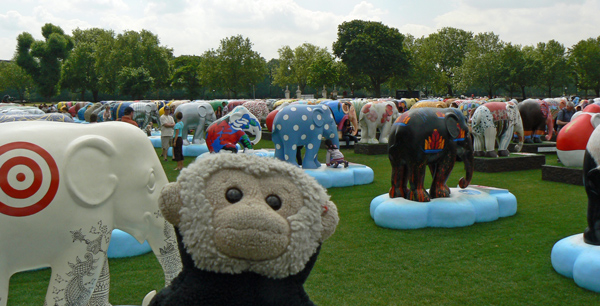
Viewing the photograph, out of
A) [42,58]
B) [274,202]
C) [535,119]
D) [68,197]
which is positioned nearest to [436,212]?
[68,197]

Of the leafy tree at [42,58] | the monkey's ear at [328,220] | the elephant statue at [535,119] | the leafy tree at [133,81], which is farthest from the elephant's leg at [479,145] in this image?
the leafy tree at [42,58]

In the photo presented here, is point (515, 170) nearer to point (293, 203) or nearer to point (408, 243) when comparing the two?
point (408, 243)

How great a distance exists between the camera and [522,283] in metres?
4.91

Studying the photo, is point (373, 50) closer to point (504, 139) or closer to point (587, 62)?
point (587, 62)

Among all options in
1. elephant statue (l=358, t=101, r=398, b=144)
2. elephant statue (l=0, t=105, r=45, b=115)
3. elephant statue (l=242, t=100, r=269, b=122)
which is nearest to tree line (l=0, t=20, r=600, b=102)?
elephant statue (l=242, t=100, r=269, b=122)

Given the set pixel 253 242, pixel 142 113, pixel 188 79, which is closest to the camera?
pixel 253 242

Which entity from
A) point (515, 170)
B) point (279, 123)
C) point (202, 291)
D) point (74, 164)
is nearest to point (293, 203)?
point (202, 291)

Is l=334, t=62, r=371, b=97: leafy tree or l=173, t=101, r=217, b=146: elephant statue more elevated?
l=334, t=62, r=371, b=97: leafy tree

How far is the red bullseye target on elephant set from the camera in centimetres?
268

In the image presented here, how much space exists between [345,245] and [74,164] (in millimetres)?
3999

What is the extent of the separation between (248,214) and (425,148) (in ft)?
17.4

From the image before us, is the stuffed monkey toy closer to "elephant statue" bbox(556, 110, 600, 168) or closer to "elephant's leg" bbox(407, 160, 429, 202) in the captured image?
"elephant's leg" bbox(407, 160, 429, 202)

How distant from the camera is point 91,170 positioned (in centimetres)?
298

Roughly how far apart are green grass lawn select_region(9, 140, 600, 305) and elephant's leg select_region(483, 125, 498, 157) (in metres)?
3.98
